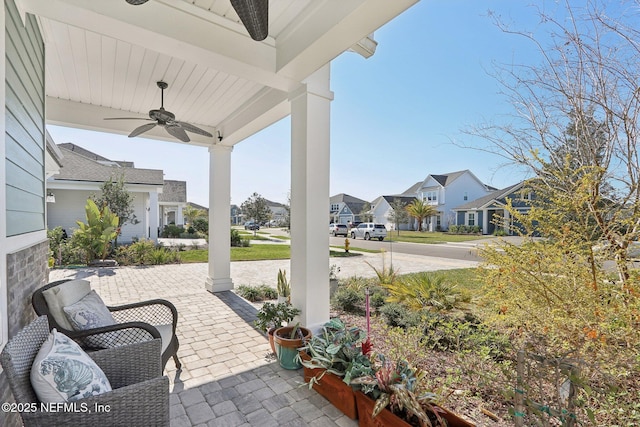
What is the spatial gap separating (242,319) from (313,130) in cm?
318

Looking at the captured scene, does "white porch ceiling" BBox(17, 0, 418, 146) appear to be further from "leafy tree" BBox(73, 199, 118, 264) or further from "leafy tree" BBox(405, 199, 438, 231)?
"leafy tree" BBox(405, 199, 438, 231)

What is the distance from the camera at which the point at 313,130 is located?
11.3 ft

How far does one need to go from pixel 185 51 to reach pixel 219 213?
3908 millimetres

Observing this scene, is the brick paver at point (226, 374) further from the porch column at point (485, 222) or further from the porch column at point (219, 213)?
the porch column at point (485, 222)

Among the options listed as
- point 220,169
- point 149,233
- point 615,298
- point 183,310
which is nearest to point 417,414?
point 615,298

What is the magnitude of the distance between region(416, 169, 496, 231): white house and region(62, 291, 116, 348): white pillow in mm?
32451

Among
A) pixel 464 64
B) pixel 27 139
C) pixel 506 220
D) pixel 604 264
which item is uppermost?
pixel 464 64

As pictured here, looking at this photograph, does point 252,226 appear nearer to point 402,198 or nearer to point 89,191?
point 89,191

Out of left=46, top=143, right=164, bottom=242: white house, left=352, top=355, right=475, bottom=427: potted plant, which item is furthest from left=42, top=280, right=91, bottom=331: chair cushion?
left=46, top=143, right=164, bottom=242: white house

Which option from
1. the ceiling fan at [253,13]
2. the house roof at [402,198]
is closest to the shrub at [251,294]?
the ceiling fan at [253,13]

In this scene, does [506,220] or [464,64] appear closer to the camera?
[506,220]

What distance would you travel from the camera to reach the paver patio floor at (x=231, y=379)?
2422 millimetres

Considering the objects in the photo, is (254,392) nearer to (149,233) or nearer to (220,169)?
(220,169)

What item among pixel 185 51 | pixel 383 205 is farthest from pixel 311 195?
pixel 383 205
